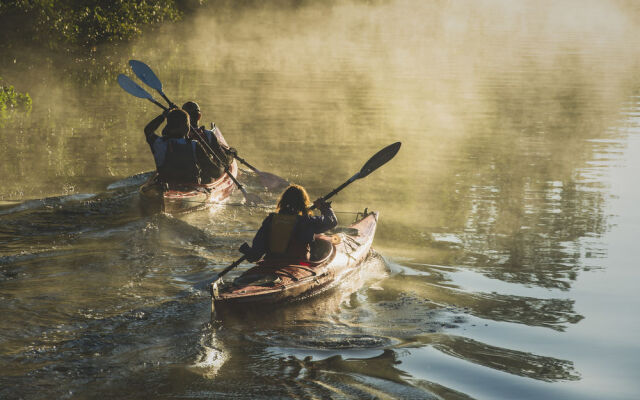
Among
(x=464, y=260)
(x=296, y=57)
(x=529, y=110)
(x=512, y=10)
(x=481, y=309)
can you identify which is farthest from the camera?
(x=512, y=10)

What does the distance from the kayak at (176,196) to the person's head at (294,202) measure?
3.12 metres

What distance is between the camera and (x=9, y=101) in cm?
2041

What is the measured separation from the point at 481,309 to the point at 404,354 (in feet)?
5.22

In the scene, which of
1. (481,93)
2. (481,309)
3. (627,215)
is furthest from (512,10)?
(481,309)

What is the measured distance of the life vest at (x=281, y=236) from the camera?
7.17m

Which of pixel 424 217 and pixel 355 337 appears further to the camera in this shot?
pixel 424 217

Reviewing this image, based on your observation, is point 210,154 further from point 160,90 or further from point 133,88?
point 133,88

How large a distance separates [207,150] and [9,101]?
443 inches

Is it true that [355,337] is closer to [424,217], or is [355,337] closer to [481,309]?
[481,309]

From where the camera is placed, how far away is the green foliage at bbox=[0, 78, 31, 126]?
12.3 meters

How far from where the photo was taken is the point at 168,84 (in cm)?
2598

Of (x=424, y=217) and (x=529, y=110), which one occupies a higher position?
(x=529, y=110)

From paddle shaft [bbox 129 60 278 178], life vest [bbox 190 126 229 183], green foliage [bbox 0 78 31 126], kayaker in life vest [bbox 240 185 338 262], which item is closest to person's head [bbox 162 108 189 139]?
life vest [bbox 190 126 229 183]

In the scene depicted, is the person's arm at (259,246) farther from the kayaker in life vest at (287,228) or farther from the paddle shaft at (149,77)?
the paddle shaft at (149,77)
